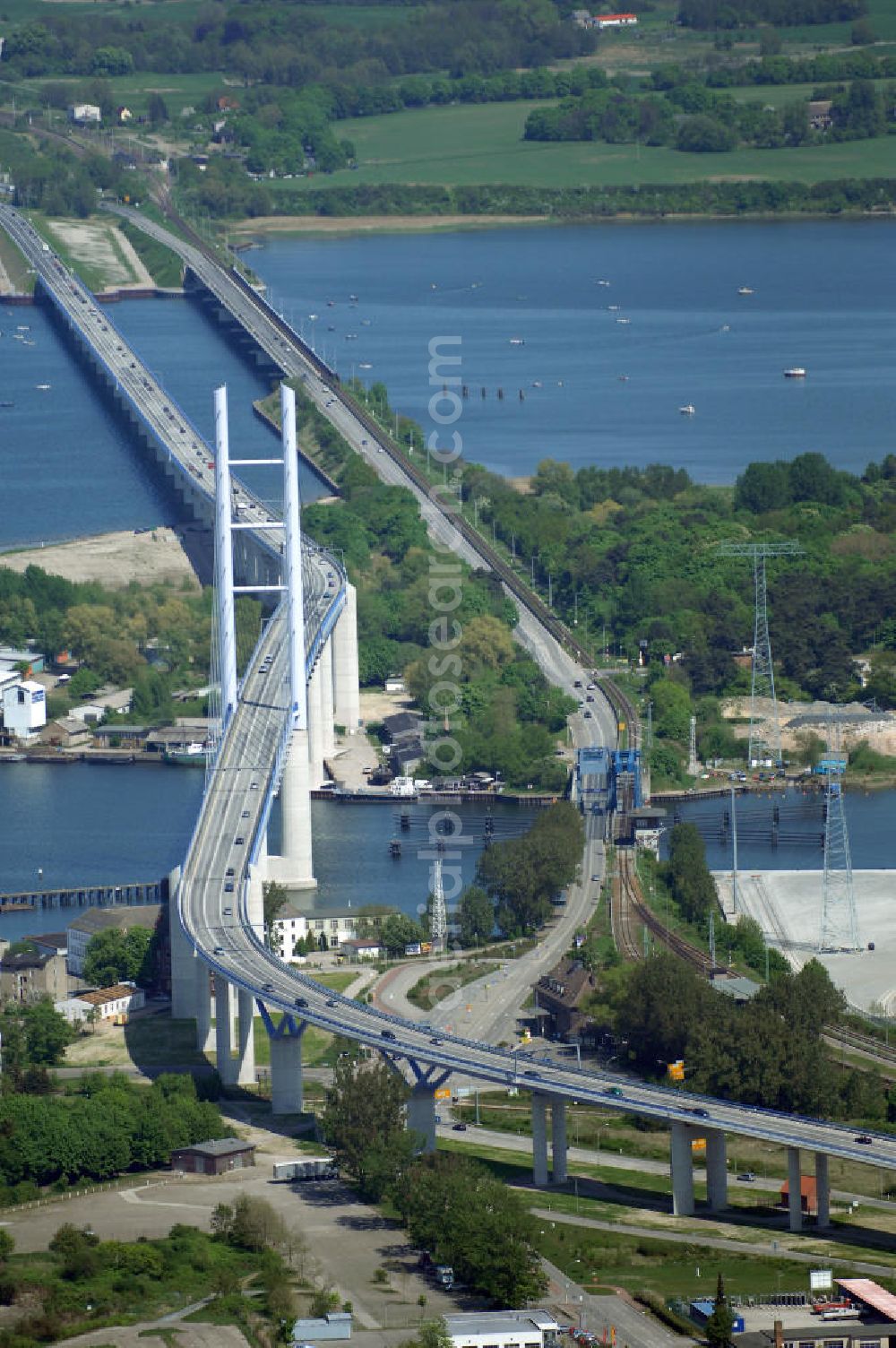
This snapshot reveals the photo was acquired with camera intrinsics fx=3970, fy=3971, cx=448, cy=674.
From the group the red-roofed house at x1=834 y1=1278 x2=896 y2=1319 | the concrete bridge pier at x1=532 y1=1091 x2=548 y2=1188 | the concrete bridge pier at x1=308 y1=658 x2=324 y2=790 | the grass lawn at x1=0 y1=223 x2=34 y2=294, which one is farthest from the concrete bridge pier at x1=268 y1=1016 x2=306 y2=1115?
the grass lawn at x1=0 y1=223 x2=34 y2=294

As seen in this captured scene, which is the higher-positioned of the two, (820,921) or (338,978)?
(820,921)

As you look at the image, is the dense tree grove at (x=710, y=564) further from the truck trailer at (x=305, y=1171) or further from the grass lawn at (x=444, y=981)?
the truck trailer at (x=305, y=1171)

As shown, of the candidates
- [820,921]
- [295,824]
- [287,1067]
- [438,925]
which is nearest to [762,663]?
[295,824]

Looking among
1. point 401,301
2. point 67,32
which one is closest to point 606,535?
point 401,301

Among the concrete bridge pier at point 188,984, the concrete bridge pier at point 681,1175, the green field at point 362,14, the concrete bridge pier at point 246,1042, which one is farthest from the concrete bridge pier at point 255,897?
the green field at point 362,14

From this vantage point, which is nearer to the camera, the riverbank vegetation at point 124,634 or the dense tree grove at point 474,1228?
the dense tree grove at point 474,1228

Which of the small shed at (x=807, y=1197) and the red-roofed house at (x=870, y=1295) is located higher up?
the small shed at (x=807, y=1197)

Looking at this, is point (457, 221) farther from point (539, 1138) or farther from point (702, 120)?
point (539, 1138)

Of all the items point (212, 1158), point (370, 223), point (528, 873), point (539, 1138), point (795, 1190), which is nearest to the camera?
point (795, 1190)
